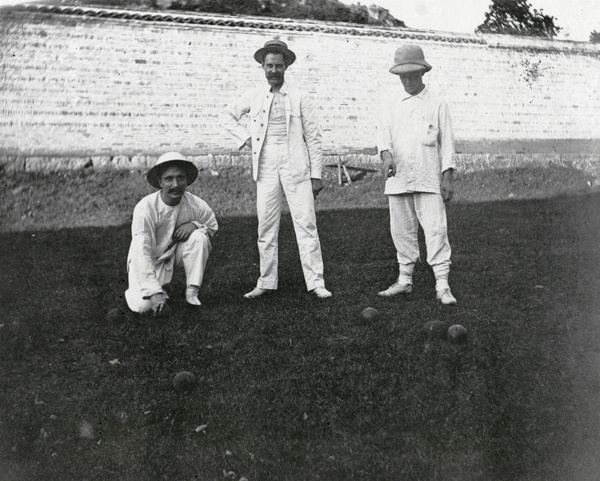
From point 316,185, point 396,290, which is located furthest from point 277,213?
point 396,290

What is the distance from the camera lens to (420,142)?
4.96 meters

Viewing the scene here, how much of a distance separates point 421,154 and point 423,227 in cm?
58

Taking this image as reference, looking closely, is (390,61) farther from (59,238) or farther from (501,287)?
(501,287)

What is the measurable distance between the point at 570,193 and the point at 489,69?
18.5ft

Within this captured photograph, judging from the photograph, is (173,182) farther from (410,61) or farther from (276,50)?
(410,61)

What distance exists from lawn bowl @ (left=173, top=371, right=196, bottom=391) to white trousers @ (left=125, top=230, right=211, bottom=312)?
150 cm

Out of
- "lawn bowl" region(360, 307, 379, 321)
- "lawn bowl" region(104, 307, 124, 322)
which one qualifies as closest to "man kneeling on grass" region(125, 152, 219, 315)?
"lawn bowl" region(104, 307, 124, 322)

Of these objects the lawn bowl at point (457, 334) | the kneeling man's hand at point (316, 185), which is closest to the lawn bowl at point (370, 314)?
the lawn bowl at point (457, 334)

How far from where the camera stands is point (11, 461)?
270cm

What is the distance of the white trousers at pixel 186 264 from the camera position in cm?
481

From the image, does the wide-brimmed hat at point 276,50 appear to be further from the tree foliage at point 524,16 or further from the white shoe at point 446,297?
the white shoe at point 446,297

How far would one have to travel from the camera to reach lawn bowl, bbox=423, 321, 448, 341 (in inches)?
156

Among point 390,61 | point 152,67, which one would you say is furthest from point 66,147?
point 390,61

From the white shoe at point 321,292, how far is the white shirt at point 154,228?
1.00 metres
